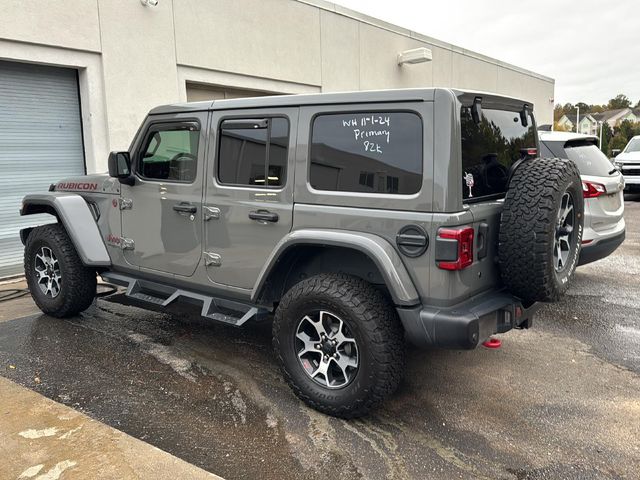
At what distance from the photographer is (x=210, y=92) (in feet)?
34.4

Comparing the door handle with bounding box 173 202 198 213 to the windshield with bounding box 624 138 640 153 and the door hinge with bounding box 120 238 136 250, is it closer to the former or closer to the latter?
the door hinge with bounding box 120 238 136 250

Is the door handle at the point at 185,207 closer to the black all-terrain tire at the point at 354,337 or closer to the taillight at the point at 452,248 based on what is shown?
the black all-terrain tire at the point at 354,337

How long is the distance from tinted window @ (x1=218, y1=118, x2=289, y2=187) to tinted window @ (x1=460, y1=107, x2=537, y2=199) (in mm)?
Answer: 1171

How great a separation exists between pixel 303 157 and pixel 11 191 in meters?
6.07

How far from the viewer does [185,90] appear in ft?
31.8

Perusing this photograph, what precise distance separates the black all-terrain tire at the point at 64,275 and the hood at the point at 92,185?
396 millimetres

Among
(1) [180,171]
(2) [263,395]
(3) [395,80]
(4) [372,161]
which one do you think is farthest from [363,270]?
(3) [395,80]

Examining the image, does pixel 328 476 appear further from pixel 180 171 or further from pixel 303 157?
pixel 180 171

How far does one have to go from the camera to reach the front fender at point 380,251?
3.02m

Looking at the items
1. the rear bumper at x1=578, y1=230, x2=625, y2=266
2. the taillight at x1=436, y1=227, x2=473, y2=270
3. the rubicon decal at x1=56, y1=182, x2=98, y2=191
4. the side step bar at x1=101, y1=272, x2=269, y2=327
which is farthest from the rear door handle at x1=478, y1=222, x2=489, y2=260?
the rubicon decal at x1=56, y1=182, x2=98, y2=191

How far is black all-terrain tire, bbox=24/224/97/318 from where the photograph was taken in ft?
16.3

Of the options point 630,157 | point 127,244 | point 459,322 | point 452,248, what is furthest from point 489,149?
point 630,157

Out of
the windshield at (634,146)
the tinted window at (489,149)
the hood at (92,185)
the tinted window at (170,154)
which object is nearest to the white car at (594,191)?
the tinted window at (489,149)

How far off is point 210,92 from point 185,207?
6.97 meters
